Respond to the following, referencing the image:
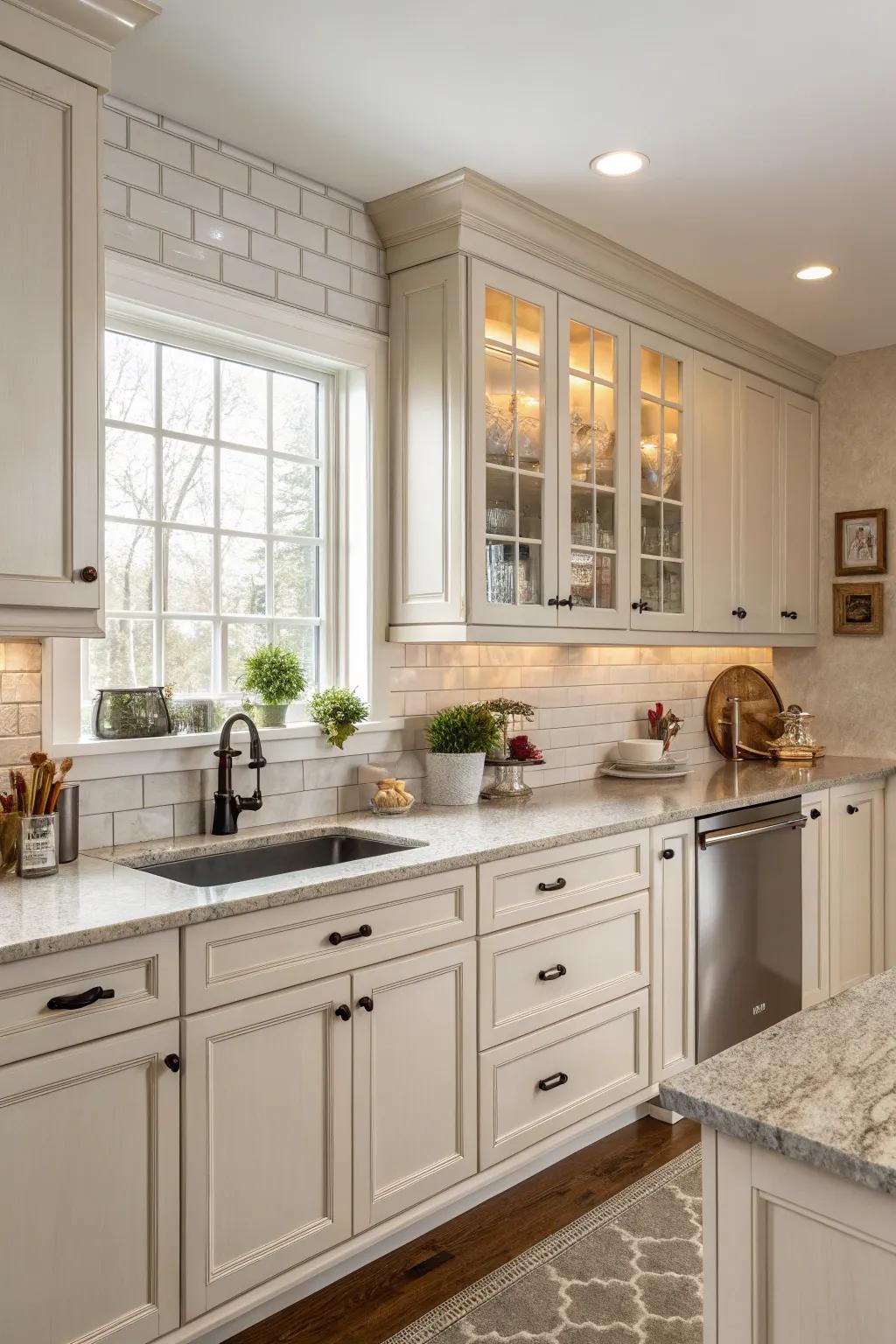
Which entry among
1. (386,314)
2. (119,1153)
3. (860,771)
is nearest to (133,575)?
(386,314)

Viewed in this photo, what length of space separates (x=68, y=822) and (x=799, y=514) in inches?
136

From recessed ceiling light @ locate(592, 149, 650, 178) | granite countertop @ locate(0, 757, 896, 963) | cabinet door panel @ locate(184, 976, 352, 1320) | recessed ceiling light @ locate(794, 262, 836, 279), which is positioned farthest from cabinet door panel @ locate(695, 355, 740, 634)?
cabinet door panel @ locate(184, 976, 352, 1320)

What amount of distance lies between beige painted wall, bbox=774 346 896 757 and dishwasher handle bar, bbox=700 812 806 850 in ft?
3.63

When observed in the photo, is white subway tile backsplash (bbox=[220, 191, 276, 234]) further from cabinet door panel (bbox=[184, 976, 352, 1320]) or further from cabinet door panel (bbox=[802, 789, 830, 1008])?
cabinet door panel (bbox=[802, 789, 830, 1008])

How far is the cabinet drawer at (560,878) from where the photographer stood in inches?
101

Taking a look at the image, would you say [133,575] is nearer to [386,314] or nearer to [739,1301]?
[386,314]

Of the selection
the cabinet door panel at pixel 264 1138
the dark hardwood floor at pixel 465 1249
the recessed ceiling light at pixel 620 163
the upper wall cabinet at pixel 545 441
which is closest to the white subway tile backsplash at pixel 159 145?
the upper wall cabinet at pixel 545 441

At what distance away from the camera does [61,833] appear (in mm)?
2240

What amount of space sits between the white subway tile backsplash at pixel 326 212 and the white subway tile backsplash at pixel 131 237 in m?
0.53

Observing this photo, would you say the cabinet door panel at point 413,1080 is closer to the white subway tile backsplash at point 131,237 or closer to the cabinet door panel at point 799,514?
the white subway tile backsplash at point 131,237

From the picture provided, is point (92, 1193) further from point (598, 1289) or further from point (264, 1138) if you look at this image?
point (598, 1289)

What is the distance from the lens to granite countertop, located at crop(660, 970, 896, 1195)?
105cm

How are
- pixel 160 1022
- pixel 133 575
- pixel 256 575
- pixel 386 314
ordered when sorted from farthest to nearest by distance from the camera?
pixel 386 314 → pixel 256 575 → pixel 133 575 → pixel 160 1022

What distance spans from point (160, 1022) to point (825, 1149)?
1255mm
